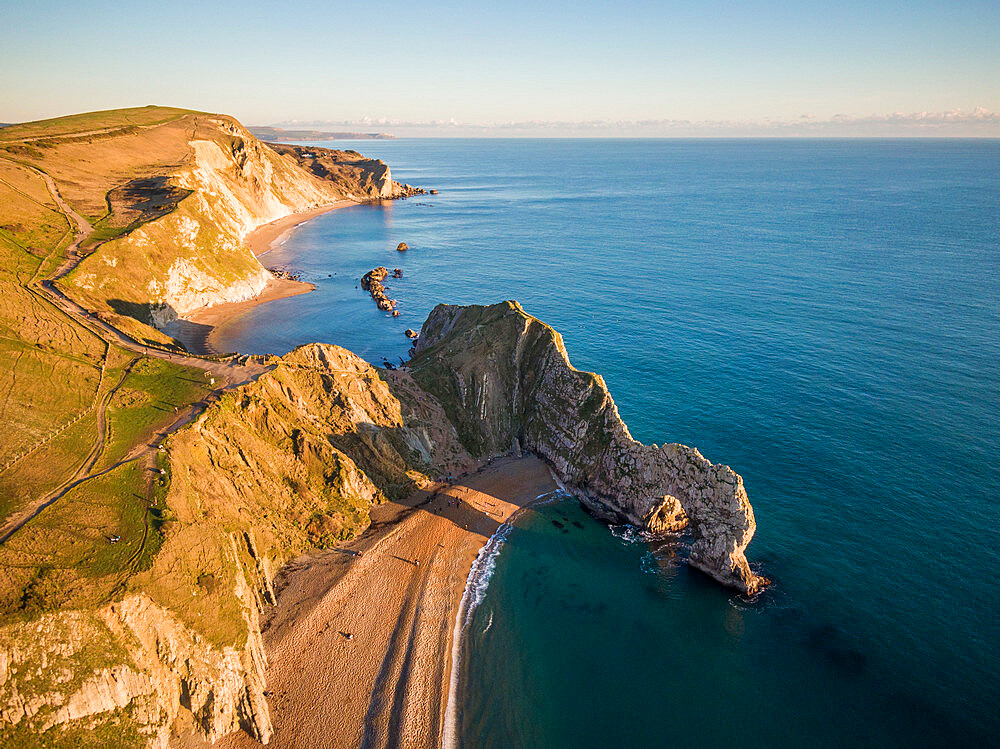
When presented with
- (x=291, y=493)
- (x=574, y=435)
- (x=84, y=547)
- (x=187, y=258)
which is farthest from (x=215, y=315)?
(x=574, y=435)

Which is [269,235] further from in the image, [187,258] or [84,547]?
[84,547]

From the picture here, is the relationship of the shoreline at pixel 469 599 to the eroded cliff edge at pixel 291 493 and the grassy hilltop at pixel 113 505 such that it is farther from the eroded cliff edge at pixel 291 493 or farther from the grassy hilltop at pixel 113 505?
the grassy hilltop at pixel 113 505

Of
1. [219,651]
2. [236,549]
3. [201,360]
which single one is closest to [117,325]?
[201,360]

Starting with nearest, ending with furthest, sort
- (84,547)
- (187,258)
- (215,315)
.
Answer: (84,547) → (215,315) → (187,258)

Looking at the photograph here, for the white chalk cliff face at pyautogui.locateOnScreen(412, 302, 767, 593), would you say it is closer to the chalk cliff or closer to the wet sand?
the chalk cliff

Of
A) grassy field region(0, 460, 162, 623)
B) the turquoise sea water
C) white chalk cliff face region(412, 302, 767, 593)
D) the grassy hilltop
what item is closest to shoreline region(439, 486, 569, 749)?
the turquoise sea water

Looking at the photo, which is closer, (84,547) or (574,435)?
(84,547)
